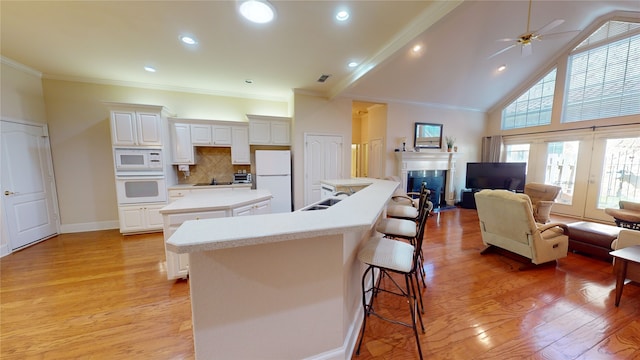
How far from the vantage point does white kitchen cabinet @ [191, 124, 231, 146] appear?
450 cm

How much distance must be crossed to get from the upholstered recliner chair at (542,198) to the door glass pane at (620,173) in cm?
134

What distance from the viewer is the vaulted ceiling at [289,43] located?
2381 millimetres

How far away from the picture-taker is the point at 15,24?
2.51 metres

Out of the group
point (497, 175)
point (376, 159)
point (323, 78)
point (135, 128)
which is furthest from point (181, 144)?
point (497, 175)

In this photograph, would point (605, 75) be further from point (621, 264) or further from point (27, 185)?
point (27, 185)

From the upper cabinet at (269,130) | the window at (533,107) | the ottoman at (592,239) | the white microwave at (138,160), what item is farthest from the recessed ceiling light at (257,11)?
the window at (533,107)

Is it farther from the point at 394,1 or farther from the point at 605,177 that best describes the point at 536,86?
the point at 394,1

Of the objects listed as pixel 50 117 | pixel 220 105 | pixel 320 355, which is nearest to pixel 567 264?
pixel 320 355

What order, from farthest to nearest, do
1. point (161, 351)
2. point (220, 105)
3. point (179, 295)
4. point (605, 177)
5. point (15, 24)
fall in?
point (220, 105) → point (605, 177) → point (15, 24) → point (179, 295) → point (161, 351)

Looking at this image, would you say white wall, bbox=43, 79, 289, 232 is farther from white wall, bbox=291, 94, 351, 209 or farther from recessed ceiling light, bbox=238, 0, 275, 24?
recessed ceiling light, bbox=238, 0, 275, 24

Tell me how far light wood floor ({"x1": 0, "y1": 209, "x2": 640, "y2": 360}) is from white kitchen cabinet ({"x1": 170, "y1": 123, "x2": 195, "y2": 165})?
2110mm

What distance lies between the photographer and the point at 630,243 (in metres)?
2.35

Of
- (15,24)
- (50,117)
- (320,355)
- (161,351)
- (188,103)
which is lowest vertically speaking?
(161,351)

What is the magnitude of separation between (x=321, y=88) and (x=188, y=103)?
300 centimetres
